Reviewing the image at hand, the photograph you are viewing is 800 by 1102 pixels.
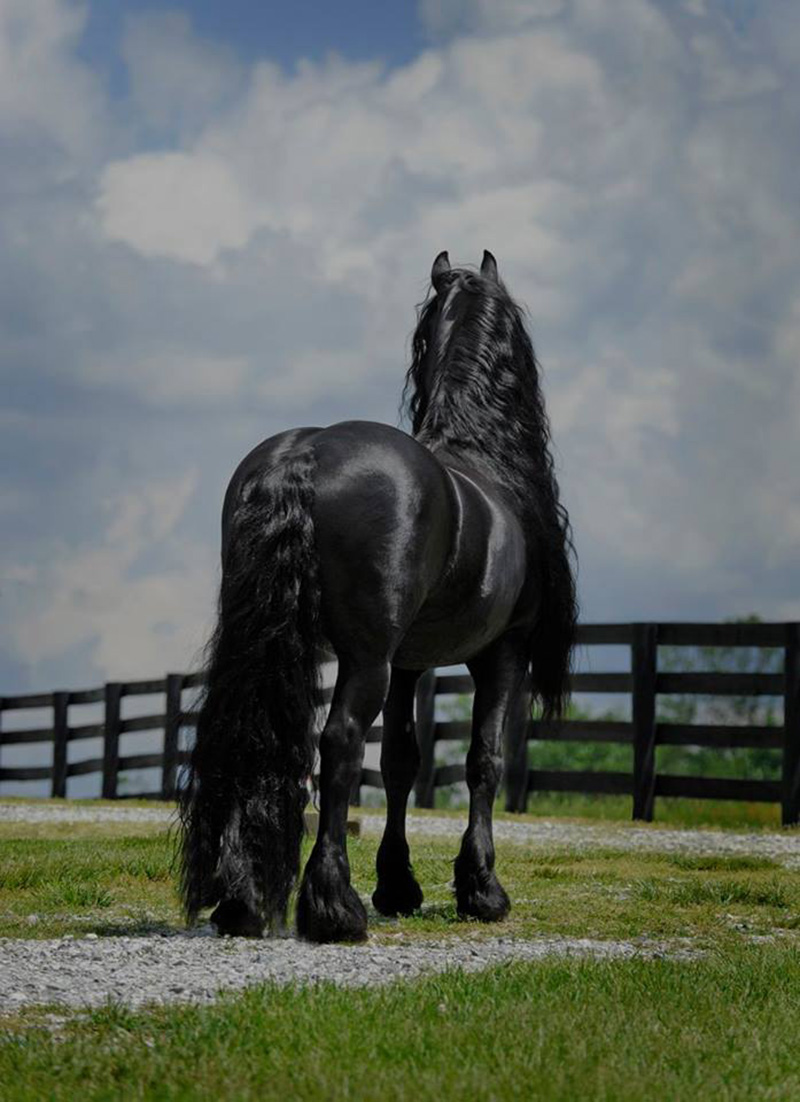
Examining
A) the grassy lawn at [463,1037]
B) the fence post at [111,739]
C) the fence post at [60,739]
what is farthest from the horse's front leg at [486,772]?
the fence post at [60,739]

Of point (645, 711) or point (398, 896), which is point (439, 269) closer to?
point (398, 896)

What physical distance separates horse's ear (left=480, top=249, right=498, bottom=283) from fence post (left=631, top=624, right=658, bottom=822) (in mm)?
6858

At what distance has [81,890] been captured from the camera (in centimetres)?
764

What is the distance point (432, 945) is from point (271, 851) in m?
0.79

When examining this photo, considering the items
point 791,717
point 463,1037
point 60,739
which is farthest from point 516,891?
point 60,739

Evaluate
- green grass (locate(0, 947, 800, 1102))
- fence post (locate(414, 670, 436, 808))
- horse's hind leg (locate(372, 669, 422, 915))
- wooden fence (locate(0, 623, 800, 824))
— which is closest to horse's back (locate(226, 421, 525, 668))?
horse's hind leg (locate(372, 669, 422, 915))

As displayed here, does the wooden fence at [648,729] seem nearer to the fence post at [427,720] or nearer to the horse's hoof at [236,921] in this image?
the fence post at [427,720]

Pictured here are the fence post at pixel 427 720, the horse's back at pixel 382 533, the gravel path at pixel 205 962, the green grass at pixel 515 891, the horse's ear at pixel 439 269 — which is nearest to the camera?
the gravel path at pixel 205 962

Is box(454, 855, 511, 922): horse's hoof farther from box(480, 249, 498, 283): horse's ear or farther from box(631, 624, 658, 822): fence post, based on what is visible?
box(631, 624, 658, 822): fence post

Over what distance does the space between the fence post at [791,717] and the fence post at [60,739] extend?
1145 centimetres

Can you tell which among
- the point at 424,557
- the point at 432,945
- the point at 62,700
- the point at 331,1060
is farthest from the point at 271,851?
the point at 62,700

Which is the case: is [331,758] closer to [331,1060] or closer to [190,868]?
[190,868]

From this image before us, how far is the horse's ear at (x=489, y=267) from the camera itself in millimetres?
7656

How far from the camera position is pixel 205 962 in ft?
17.0
